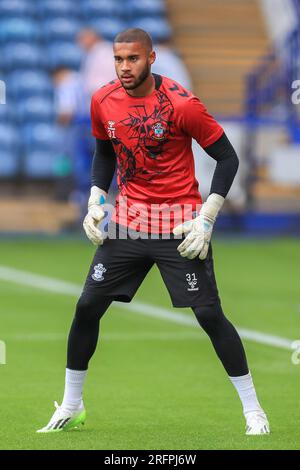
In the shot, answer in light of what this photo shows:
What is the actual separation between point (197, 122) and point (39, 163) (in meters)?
14.9

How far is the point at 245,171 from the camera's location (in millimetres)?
19109

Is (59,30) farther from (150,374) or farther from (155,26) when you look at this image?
(150,374)

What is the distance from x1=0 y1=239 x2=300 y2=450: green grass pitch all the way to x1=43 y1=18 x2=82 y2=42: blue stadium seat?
966 cm

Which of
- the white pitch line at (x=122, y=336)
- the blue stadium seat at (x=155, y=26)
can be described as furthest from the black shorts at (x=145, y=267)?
the blue stadium seat at (x=155, y=26)

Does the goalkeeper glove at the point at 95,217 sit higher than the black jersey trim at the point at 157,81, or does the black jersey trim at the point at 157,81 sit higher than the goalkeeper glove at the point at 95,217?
the black jersey trim at the point at 157,81

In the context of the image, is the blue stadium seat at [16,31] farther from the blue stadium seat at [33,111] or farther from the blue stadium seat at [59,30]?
the blue stadium seat at [33,111]

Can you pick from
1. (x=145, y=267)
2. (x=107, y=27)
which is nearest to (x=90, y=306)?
(x=145, y=267)

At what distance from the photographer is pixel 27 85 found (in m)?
22.6

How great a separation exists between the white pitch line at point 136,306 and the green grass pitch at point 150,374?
0.13m

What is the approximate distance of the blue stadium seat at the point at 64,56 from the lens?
23.3 metres

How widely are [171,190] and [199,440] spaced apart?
1.32 m

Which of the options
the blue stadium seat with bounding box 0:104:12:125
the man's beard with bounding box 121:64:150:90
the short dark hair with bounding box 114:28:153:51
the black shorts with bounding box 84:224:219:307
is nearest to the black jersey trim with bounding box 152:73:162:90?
the man's beard with bounding box 121:64:150:90

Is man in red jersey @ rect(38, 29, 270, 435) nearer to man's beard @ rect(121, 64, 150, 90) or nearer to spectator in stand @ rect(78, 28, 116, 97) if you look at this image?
man's beard @ rect(121, 64, 150, 90)

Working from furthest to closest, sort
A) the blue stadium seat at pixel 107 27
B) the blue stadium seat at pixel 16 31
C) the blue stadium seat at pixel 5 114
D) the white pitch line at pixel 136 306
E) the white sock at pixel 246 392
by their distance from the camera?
the blue stadium seat at pixel 107 27 → the blue stadium seat at pixel 16 31 → the blue stadium seat at pixel 5 114 → the white pitch line at pixel 136 306 → the white sock at pixel 246 392
